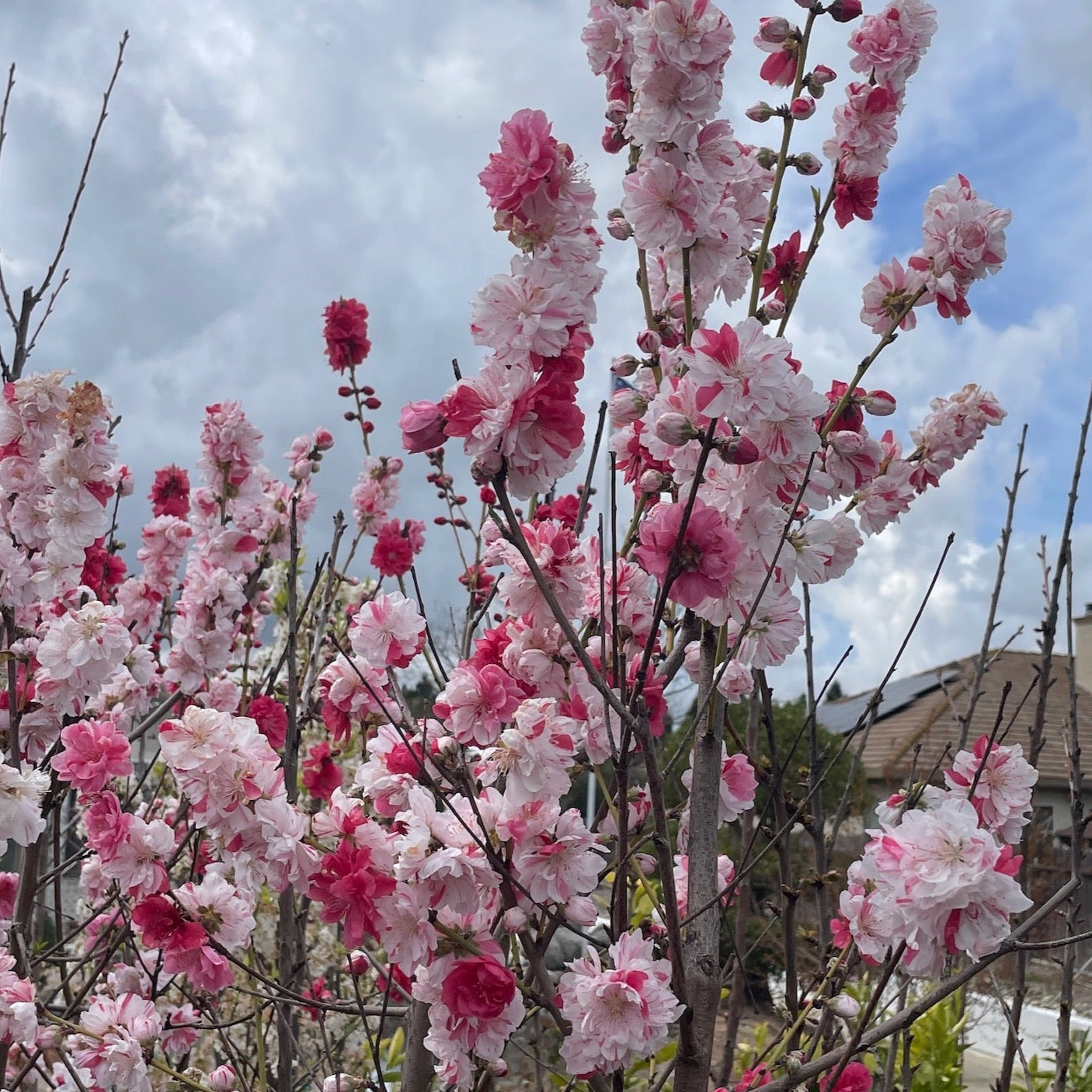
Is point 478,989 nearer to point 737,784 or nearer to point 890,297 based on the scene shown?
point 737,784

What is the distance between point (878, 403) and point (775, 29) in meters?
0.73

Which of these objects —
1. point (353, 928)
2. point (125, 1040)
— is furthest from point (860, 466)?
point (125, 1040)

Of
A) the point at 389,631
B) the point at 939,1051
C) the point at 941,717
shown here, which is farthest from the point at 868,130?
the point at 941,717

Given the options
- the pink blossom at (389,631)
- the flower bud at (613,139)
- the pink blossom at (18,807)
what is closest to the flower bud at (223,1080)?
the pink blossom at (18,807)

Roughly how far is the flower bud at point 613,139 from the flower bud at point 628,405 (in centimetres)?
45

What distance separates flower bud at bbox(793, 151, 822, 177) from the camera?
1703mm

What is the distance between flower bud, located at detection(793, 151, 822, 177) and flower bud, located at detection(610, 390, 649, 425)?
1.90ft

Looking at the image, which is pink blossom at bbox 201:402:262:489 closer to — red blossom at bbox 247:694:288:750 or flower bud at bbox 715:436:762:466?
red blossom at bbox 247:694:288:750

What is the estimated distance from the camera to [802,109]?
5.58ft

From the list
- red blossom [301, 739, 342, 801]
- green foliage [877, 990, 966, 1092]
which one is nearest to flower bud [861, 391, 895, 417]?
red blossom [301, 739, 342, 801]

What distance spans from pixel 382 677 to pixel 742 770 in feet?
2.24

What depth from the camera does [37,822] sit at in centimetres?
143

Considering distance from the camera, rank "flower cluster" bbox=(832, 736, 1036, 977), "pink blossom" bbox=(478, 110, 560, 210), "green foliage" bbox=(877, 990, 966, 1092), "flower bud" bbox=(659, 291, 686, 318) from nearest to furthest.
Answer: "flower cluster" bbox=(832, 736, 1036, 977) → "pink blossom" bbox=(478, 110, 560, 210) → "flower bud" bbox=(659, 291, 686, 318) → "green foliage" bbox=(877, 990, 966, 1092)

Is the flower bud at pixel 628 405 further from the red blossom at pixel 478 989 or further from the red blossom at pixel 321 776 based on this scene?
the red blossom at pixel 321 776
